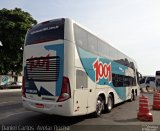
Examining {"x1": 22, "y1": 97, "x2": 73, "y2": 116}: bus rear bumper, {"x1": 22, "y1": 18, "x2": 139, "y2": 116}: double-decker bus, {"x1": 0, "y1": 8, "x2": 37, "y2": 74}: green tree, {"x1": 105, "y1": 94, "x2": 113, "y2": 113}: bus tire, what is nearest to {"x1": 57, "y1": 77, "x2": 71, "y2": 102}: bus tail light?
{"x1": 22, "y1": 18, "x2": 139, "y2": 116}: double-decker bus

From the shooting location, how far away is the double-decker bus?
9094 millimetres

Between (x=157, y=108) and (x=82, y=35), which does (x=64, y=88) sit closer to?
(x=82, y=35)

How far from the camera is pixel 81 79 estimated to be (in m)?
9.82

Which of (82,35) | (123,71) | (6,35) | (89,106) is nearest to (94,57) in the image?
(82,35)

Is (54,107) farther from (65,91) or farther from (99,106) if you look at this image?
(99,106)

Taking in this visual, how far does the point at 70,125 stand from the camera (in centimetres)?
972

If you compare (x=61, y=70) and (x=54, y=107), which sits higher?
(x=61, y=70)

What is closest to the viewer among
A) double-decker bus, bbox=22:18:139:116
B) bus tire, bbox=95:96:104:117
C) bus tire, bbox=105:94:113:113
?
double-decker bus, bbox=22:18:139:116

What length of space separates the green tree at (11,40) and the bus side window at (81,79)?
31510 mm

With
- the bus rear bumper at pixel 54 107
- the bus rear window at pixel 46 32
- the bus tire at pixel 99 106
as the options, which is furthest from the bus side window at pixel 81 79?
the bus tire at pixel 99 106

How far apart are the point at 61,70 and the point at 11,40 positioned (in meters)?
33.1

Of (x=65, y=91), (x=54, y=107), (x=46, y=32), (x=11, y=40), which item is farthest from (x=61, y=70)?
(x=11, y=40)

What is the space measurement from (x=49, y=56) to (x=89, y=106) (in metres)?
2.70

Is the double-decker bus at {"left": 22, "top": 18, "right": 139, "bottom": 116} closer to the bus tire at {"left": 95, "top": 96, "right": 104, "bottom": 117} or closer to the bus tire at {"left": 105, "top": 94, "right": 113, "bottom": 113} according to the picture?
the bus tire at {"left": 95, "top": 96, "right": 104, "bottom": 117}
